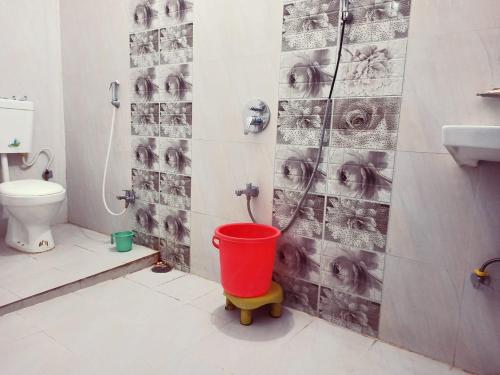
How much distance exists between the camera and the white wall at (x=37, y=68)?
2434 millimetres

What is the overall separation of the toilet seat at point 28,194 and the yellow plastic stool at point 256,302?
122 cm

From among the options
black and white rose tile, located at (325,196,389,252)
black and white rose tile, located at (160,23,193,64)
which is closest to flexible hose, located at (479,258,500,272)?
black and white rose tile, located at (325,196,389,252)

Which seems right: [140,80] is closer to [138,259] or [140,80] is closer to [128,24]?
[128,24]

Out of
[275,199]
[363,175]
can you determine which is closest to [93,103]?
[275,199]

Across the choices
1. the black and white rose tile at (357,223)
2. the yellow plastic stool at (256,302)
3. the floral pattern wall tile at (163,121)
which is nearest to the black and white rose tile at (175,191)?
the floral pattern wall tile at (163,121)

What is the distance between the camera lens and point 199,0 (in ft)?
6.19

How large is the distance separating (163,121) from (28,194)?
0.85 metres

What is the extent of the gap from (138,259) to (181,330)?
2.38 ft

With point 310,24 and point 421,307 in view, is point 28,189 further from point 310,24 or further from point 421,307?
point 421,307

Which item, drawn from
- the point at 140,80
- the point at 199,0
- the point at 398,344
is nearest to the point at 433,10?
the point at 199,0

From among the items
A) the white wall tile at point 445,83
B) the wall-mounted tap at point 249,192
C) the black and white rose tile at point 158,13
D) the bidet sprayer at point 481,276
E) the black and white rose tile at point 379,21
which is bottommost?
the bidet sprayer at point 481,276

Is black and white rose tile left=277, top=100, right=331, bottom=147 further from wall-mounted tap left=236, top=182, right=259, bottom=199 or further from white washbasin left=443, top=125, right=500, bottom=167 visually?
white washbasin left=443, top=125, right=500, bottom=167

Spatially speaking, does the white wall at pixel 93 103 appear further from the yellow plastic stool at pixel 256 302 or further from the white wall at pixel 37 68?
the yellow plastic stool at pixel 256 302

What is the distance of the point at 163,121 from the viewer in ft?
7.01
